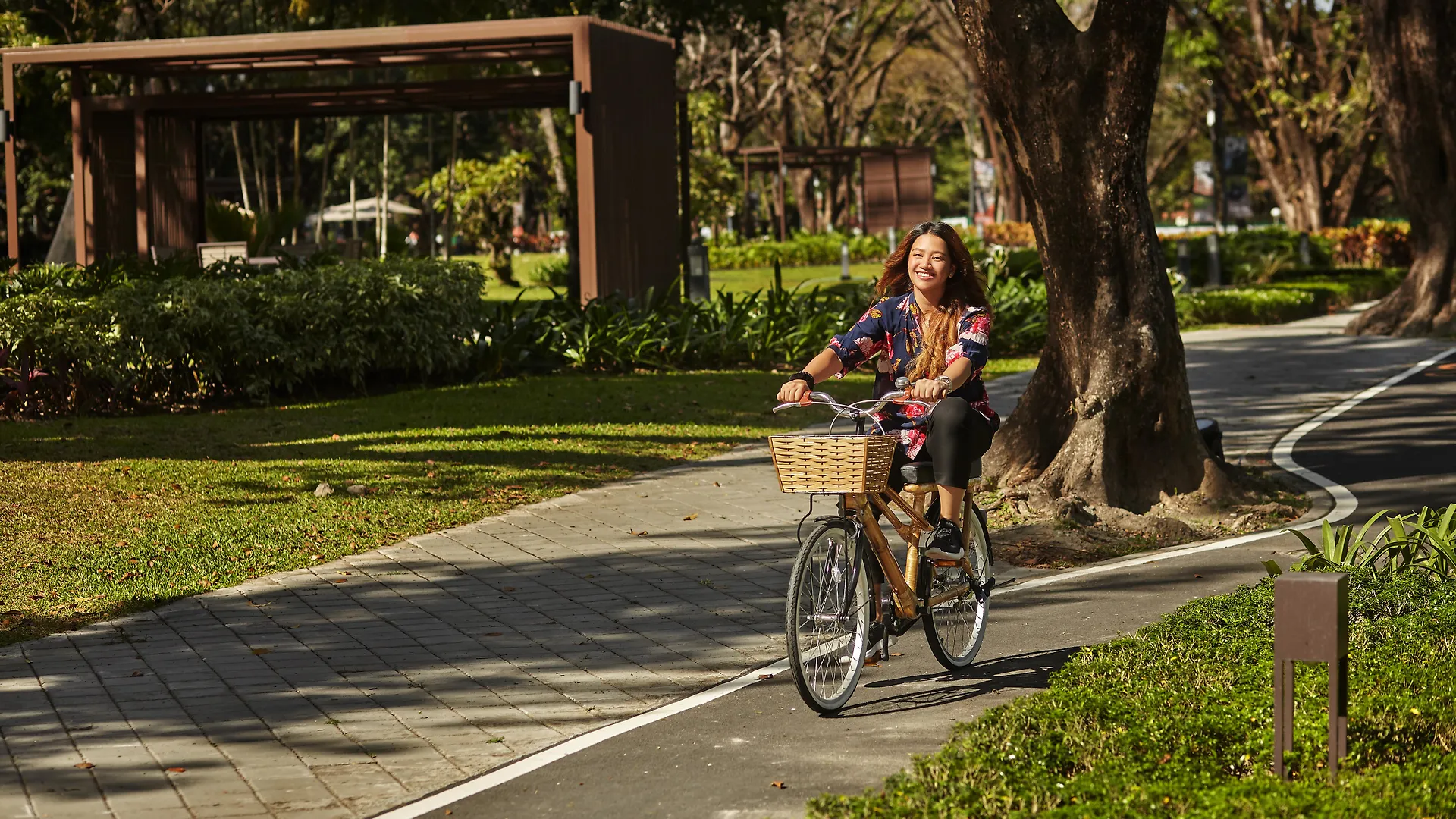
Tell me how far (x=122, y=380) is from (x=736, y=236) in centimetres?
3039

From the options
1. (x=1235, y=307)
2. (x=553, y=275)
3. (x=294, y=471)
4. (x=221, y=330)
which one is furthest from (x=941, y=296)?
(x=553, y=275)

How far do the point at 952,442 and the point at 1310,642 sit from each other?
168 cm

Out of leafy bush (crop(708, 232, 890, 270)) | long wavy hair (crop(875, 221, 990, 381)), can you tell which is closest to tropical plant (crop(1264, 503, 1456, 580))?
long wavy hair (crop(875, 221, 990, 381))

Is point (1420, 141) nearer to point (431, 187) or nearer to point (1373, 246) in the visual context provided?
point (1373, 246)

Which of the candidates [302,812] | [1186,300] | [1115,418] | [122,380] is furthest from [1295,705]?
[1186,300]

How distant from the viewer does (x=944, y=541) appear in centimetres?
612

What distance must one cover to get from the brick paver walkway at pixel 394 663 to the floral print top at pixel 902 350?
50.7 inches

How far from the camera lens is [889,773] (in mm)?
5125

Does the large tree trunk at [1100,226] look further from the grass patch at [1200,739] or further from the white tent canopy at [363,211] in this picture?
the white tent canopy at [363,211]

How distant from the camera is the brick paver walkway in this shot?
5.21 m

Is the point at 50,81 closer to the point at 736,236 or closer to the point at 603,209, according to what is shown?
the point at 603,209

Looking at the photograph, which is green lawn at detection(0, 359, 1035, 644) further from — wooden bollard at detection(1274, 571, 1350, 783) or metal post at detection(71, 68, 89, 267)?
metal post at detection(71, 68, 89, 267)

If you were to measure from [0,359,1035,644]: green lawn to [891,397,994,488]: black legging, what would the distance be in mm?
3829

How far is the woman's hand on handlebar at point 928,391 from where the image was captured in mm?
5723
